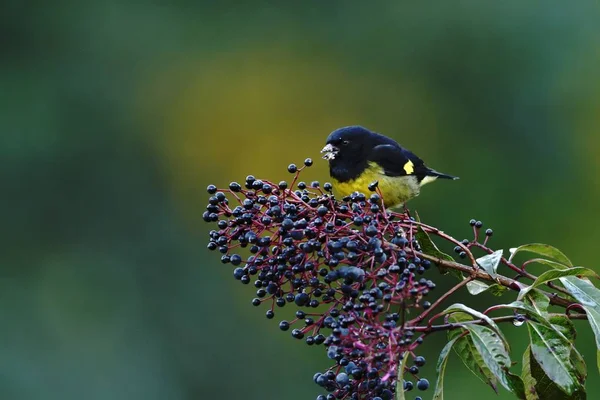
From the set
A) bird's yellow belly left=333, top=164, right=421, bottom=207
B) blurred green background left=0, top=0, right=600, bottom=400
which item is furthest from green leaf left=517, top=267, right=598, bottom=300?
blurred green background left=0, top=0, right=600, bottom=400

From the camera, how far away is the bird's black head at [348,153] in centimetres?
375

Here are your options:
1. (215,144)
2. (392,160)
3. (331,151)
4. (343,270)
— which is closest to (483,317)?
(343,270)

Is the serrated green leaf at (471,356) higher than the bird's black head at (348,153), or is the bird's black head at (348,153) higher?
the bird's black head at (348,153)

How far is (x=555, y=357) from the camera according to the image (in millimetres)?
1725

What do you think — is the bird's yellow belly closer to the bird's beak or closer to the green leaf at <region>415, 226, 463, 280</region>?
the bird's beak

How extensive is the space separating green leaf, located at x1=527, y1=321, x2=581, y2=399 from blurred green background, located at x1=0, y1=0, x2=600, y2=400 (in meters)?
4.69

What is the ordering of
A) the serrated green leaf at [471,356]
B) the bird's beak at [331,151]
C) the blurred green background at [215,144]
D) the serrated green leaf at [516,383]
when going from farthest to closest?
1. the blurred green background at [215,144]
2. the bird's beak at [331,151]
3. the serrated green leaf at [471,356]
4. the serrated green leaf at [516,383]

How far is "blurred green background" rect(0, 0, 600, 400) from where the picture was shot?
691 centimetres

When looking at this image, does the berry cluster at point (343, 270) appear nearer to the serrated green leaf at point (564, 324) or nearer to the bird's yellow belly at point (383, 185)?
the serrated green leaf at point (564, 324)

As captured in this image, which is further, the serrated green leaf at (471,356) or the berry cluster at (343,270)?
the serrated green leaf at (471,356)

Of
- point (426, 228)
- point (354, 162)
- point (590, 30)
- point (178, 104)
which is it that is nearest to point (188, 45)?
point (178, 104)

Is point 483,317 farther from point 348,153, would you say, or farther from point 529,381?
point 348,153

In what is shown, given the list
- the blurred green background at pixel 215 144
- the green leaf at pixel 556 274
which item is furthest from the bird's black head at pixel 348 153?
the blurred green background at pixel 215 144

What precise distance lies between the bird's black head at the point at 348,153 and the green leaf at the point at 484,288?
1.72m
